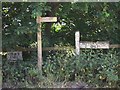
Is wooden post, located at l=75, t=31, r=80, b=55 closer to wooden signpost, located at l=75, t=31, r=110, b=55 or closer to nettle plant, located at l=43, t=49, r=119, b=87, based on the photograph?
wooden signpost, located at l=75, t=31, r=110, b=55

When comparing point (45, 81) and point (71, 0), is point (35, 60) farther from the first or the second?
point (71, 0)

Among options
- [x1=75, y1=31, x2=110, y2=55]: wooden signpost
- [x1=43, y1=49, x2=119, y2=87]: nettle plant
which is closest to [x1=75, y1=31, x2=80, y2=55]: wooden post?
[x1=75, y1=31, x2=110, y2=55]: wooden signpost

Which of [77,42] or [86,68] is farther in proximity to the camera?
[77,42]

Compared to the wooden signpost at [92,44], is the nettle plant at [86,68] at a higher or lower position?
lower

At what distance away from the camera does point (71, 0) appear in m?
5.34

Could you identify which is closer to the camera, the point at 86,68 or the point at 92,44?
the point at 86,68

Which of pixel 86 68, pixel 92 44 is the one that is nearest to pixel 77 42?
pixel 92 44

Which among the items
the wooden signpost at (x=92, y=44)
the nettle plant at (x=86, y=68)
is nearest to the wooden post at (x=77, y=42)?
the wooden signpost at (x=92, y=44)

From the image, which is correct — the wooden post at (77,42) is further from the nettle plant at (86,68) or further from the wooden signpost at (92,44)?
the nettle plant at (86,68)

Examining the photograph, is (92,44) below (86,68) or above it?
above

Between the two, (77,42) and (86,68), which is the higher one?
(77,42)

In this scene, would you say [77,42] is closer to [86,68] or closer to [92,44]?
[92,44]

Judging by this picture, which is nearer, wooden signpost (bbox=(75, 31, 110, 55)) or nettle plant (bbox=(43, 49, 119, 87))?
nettle plant (bbox=(43, 49, 119, 87))

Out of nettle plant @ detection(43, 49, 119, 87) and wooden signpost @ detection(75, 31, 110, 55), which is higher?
wooden signpost @ detection(75, 31, 110, 55)
